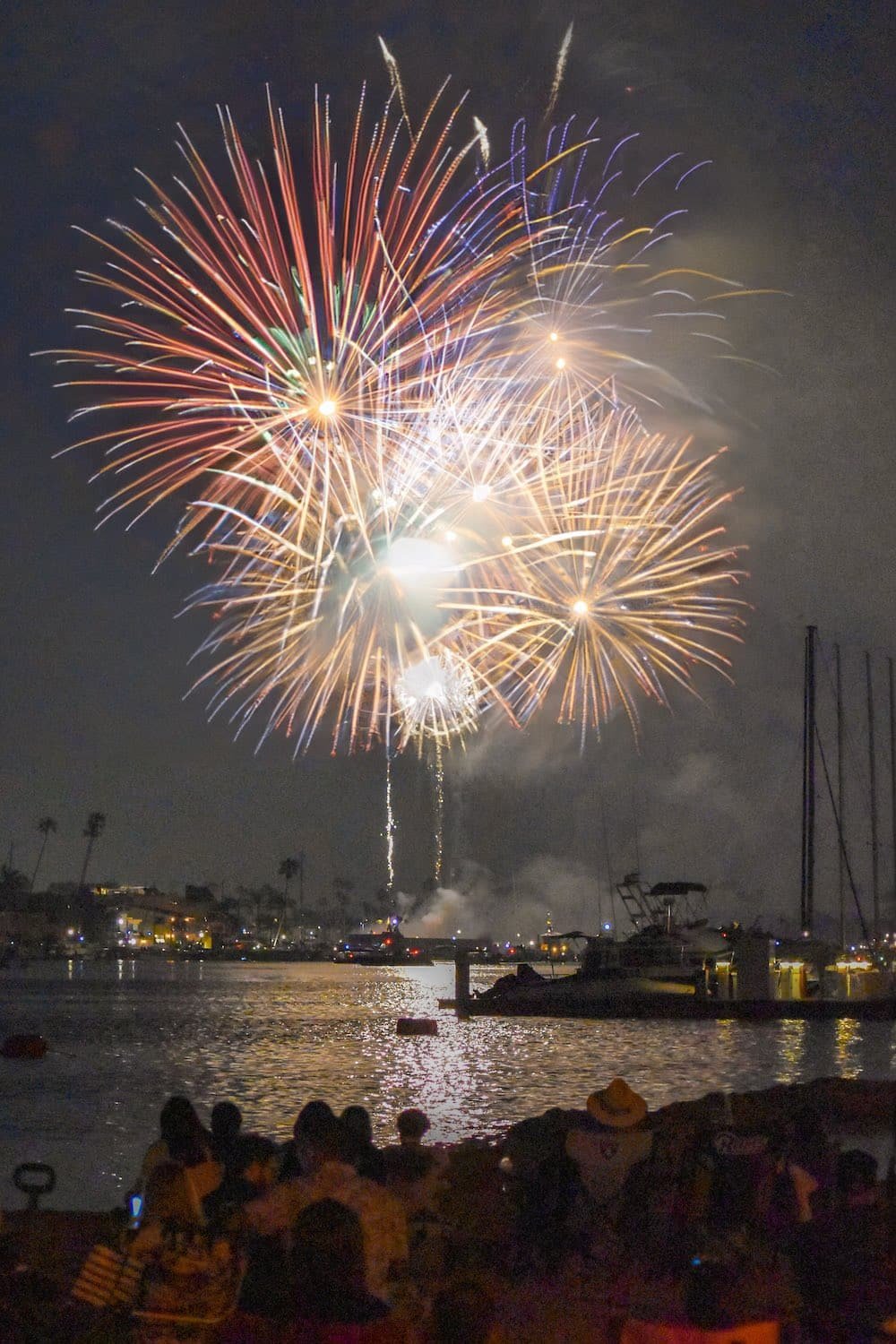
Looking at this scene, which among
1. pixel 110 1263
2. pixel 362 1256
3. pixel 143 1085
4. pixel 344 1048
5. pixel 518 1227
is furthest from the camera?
pixel 344 1048

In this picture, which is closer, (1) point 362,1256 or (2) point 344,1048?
(1) point 362,1256

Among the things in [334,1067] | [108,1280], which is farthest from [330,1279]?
[334,1067]

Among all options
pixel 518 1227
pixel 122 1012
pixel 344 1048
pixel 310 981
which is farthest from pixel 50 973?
pixel 518 1227

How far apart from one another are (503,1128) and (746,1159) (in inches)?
662

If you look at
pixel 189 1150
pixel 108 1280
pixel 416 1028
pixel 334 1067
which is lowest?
pixel 416 1028

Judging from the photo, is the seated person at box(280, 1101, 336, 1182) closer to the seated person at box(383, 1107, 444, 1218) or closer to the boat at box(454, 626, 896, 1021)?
the seated person at box(383, 1107, 444, 1218)

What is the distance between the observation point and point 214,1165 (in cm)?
674

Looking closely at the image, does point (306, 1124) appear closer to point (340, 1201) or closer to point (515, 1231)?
point (340, 1201)

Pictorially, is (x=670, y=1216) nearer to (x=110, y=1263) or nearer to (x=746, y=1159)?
(x=746, y=1159)

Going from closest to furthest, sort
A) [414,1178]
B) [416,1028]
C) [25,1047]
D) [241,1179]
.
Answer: [241,1179], [414,1178], [25,1047], [416,1028]

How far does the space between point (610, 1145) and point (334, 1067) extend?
98.2ft

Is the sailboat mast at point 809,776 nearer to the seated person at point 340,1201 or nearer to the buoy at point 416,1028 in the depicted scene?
the buoy at point 416,1028

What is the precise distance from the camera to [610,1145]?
8766 millimetres

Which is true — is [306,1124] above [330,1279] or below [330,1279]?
above
